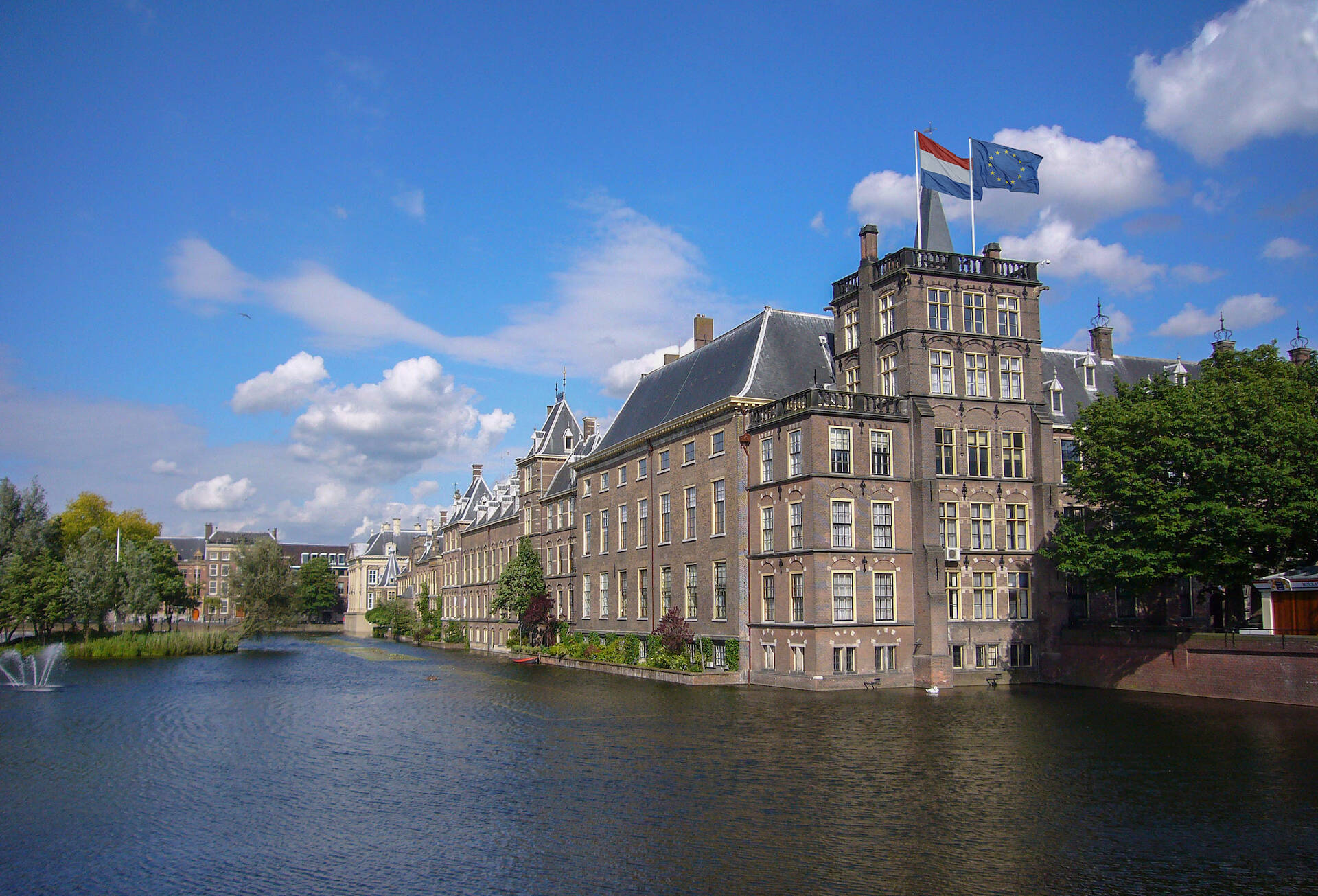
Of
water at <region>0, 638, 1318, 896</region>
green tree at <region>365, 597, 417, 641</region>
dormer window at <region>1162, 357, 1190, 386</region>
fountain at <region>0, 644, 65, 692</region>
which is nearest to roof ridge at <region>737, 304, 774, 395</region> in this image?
water at <region>0, 638, 1318, 896</region>

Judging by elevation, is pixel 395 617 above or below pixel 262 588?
below

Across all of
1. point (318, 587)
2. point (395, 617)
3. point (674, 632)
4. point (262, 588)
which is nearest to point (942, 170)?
point (674, 632)

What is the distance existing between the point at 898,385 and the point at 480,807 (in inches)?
1262

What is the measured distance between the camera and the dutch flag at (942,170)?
45.9 metres

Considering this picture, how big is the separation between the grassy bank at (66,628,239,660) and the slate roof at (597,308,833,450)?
139ft

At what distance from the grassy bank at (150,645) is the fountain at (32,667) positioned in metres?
2.36

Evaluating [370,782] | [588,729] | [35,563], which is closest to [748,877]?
[370,782]

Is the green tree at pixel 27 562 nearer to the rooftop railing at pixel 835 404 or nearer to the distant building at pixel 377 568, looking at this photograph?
the rooftop railing at pixel 835 404

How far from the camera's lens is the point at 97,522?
4240 inches

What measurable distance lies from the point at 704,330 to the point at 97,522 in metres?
79.9

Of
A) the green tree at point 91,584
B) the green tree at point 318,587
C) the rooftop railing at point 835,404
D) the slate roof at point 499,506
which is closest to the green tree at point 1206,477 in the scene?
the rooftop railing at point 835,404

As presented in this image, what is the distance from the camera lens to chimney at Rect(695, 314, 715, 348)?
65875mm

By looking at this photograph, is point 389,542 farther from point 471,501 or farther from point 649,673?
point 649,673

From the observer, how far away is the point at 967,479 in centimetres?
4625
